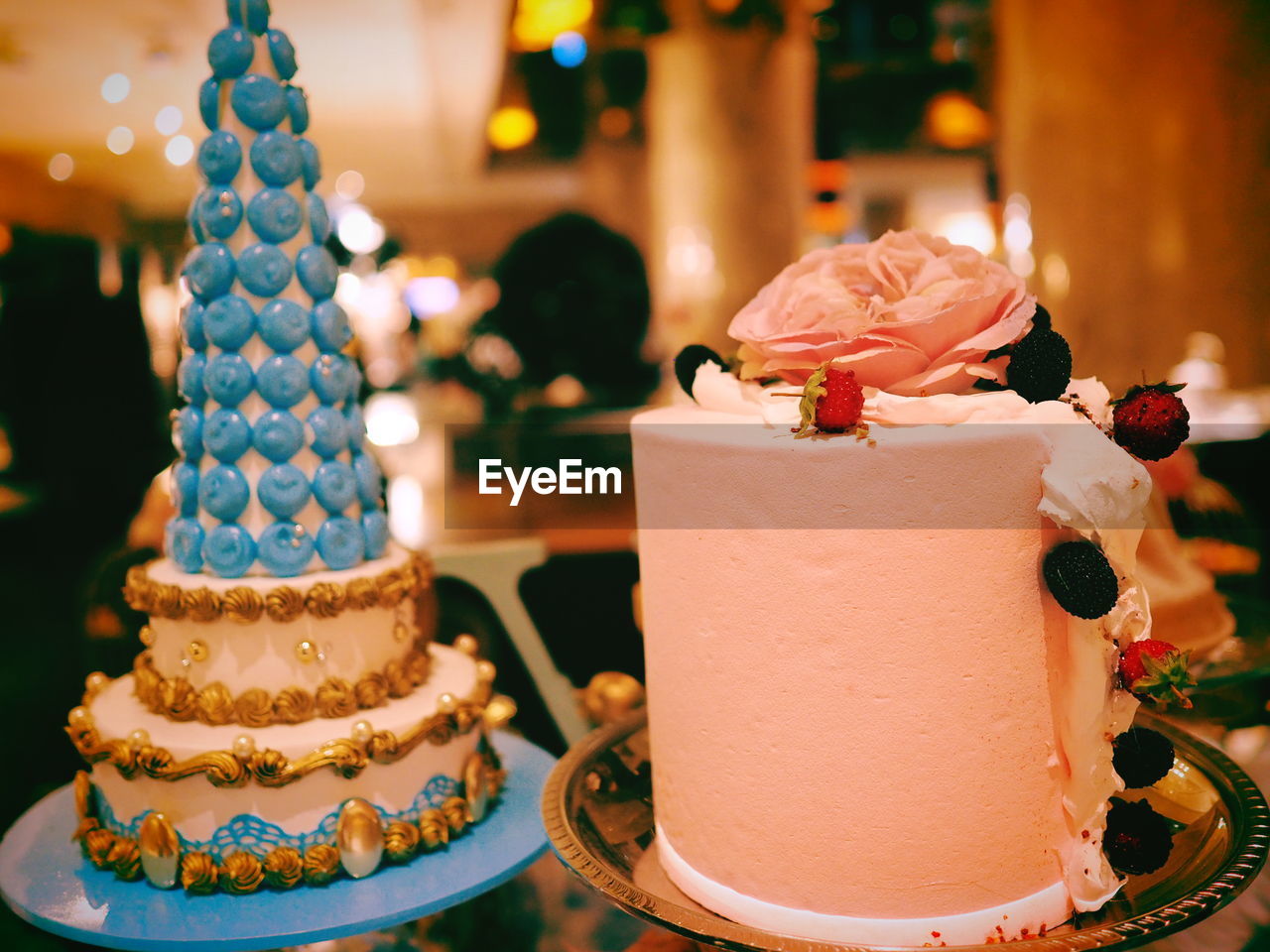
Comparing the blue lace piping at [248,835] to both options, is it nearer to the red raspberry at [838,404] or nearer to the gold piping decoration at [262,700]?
the gold piping decoration at [262,700]

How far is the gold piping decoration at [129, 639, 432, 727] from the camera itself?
117 centimetres

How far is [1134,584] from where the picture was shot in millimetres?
881

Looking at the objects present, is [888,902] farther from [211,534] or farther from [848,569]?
[211,534]

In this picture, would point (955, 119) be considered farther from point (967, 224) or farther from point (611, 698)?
point (611, 698)

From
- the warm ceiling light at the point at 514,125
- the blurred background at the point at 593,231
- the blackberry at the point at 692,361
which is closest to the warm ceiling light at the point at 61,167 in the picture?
the blurred background at the point at 593,231

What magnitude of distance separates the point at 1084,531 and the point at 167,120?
4.86 meters

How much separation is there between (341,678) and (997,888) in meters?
0.76

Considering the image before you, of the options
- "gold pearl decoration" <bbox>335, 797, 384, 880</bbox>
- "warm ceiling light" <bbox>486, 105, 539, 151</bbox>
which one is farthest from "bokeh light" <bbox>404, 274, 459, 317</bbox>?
"gold pearl decoration" <bbox>335, 797, 384, 880</bbox>

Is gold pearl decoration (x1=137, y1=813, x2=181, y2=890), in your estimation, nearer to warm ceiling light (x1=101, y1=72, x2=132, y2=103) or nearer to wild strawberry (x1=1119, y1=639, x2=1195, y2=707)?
wild strawberry (x1=1119, y1=639, x2=1195, y2=707)

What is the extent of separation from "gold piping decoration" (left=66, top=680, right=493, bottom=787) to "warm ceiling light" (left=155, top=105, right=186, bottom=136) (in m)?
3.52

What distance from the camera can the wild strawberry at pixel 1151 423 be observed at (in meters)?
0.86

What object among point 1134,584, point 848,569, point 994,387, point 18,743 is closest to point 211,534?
point 848,569

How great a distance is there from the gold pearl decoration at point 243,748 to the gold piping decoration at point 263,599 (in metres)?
0.14

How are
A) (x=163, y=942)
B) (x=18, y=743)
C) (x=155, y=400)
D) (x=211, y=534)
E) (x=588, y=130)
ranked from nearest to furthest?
(x=163, y=942)
(x=211, y=534)
(x=18, y=743)
(x=155, y=400)
(x=588, y=130)
